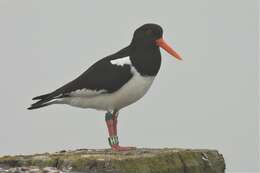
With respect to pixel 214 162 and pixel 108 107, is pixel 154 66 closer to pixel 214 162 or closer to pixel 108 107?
pixel 108 107

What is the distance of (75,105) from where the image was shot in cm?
1150

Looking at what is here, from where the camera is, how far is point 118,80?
11.0m

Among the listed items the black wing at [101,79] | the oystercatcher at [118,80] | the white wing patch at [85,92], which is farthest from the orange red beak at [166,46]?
the white wing patch at [85,92]

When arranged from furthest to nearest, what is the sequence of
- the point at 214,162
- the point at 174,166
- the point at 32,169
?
the point at 214,162 → the point at 174,166 → the point at 32,169

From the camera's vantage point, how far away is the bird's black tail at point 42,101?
11.6 m

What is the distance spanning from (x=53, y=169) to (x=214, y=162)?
2.83m

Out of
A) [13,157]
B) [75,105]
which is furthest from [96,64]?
[13,157]

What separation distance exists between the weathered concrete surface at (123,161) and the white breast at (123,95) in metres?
0.81

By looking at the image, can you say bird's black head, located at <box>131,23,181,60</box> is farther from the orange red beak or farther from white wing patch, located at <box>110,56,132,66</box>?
white wing patch, located at <box>110,56,132,66</box>

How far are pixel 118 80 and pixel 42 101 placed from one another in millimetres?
1593

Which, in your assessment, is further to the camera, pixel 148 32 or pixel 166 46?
pixel 166 46

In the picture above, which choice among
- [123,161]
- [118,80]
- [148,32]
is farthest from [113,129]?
[148,32]

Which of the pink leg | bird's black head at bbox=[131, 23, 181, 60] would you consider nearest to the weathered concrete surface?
the pink leg

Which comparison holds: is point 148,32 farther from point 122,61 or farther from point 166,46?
point 122,61
